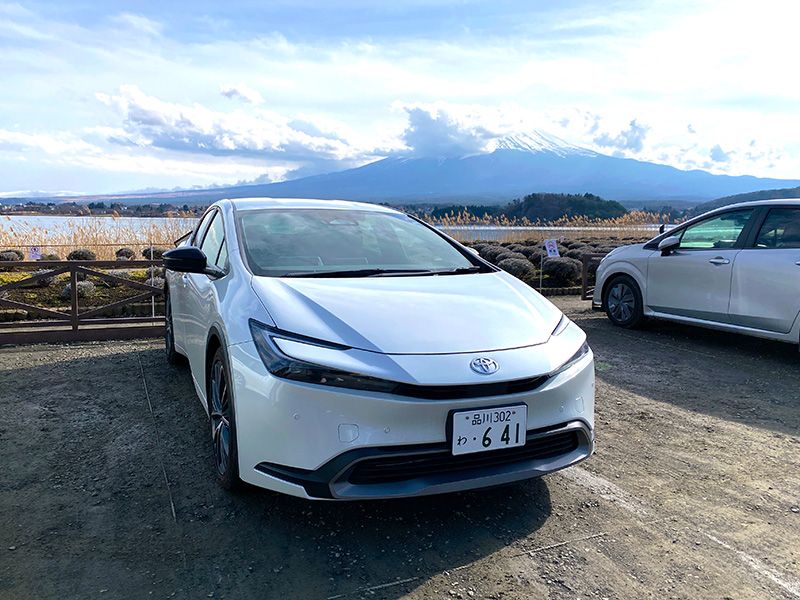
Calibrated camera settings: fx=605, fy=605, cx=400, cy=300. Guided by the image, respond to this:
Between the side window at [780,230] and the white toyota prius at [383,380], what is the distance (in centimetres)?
403

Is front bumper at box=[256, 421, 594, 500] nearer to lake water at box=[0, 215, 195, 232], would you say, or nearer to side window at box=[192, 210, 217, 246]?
side window at box=[192, 210, 217, 246]

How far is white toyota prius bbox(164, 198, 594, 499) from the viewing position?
244 centimetres

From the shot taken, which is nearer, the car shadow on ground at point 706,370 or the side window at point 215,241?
the side window at point 215,241

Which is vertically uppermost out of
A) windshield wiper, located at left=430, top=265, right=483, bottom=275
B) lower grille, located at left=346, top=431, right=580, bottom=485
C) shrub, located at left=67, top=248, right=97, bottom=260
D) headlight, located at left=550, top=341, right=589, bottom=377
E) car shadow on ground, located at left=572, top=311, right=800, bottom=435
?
windshield wiper, located at left=430, top=265, right=483, bottom=275

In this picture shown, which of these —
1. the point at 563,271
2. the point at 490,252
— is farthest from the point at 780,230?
the point at 490,252

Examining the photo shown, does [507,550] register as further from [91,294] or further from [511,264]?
[511,264]

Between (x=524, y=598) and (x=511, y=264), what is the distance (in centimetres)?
1035

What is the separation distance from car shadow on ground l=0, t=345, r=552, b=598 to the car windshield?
1.25 m

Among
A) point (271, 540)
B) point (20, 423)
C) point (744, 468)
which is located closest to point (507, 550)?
point (271, 540)

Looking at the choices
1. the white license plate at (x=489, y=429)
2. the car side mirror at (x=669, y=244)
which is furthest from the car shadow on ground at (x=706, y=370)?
the white license plate at (x=489, y=429)

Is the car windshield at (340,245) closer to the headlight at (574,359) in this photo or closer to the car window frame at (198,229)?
the car window frame at (198,229)

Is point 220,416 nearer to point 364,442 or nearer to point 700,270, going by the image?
point 364,442

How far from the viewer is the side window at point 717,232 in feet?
21.3

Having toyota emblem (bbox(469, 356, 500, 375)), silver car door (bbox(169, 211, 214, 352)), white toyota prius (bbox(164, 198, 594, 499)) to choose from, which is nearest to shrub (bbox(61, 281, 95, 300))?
silver car door (bbox(169, 211, 214, 352))
